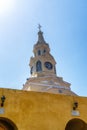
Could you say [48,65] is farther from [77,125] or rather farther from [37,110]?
[37,110]

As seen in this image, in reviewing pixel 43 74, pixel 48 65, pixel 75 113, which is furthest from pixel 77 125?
pixel 48 65

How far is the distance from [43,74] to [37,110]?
30829 mm

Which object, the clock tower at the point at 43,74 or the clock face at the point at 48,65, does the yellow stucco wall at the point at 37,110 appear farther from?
the clock face at the point at 48,65

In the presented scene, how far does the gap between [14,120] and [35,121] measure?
819mm

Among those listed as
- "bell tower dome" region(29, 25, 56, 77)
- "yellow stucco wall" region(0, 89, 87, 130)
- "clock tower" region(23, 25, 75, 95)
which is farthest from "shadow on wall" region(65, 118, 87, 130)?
"bell tower dome" region(29, 25, 56, 77)

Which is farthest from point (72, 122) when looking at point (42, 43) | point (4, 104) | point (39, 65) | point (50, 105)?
point (42, 43)

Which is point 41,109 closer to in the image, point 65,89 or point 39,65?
point 65,89

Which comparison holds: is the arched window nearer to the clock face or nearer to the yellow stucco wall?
the clock face

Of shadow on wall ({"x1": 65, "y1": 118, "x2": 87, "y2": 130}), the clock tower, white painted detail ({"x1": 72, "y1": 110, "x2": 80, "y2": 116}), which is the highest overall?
the clock tower

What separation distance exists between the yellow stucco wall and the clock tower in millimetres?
25212

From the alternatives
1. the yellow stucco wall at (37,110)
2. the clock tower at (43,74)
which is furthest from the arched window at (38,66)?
the yellow stucco wall at (37,110)

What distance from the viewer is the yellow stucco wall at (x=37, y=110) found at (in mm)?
8070

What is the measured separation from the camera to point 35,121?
8.26 m

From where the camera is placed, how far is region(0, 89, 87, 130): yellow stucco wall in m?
8.07
